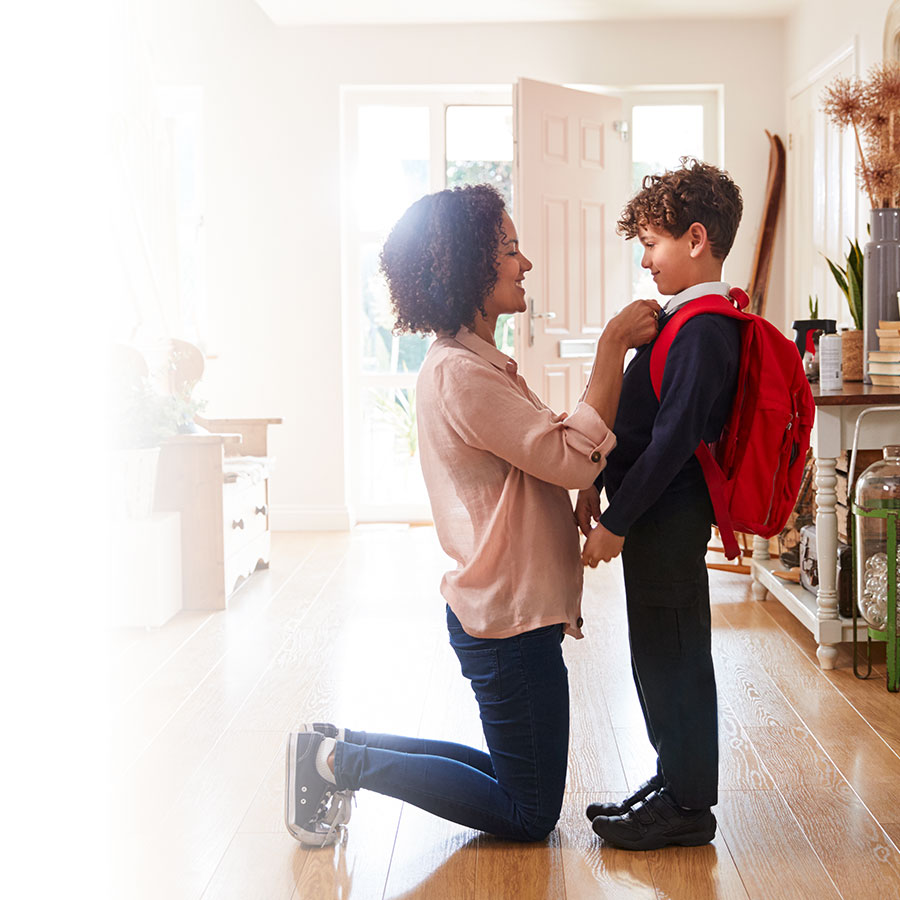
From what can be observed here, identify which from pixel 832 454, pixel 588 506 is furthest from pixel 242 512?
pixel 588 506

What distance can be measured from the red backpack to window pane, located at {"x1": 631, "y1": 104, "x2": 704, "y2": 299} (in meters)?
4.02

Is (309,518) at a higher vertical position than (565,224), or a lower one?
lower

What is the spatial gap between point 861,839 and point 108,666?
229 centimetres

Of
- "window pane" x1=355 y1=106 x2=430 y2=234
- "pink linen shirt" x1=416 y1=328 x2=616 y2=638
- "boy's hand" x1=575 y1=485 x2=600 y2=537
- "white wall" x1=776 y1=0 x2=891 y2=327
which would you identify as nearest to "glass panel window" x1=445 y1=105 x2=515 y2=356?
"window pane" x1=355 y1=106 x2=430 y2=234

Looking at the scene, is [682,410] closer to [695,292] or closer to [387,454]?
[695,292]

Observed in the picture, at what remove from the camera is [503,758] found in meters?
1.99

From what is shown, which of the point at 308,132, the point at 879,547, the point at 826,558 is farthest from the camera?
the point at 308,132

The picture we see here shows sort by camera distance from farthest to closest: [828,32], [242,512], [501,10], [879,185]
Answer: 1. [501,10]
2. [828,32]
3. [242,512]
4. [879,185]

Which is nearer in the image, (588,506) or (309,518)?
(588,506)

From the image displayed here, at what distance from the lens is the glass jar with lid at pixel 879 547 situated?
9.72ft

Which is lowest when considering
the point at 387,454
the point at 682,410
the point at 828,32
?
the point at 387,454

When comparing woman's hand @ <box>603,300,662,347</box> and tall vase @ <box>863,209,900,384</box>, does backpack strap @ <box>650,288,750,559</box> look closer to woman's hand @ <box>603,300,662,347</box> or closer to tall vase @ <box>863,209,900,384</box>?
woman's hand @ <box>603,300,662,347</box>

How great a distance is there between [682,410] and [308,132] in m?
4.44

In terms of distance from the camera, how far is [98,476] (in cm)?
434
